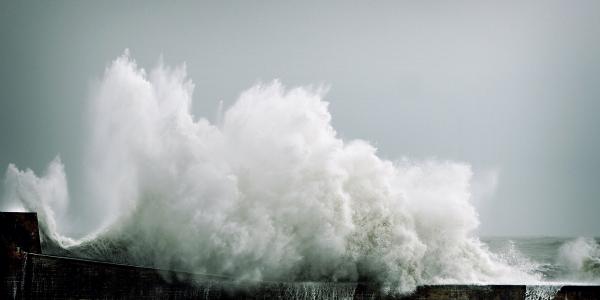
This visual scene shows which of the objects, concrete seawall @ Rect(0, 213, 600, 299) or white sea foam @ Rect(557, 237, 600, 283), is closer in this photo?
concrete seawall @ Rect(0, 213, 600, 299)

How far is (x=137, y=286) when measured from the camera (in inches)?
435

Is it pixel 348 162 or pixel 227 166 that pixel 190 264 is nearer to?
pixel 227 166

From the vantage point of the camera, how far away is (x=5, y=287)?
403 inches

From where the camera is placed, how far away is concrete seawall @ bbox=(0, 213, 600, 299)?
10367 mm

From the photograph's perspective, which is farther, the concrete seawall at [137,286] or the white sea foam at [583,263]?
the white sea foam at [583,263]

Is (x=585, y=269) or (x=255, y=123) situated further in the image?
(x=585, y=269)

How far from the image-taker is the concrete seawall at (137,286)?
10.4m

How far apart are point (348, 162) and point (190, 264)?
4228 mm

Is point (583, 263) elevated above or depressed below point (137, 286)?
above

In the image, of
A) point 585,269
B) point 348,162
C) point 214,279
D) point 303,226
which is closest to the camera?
point 214,279

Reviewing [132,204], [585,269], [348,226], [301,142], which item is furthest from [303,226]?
[585,269]

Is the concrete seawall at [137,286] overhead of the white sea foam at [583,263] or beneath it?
beneath

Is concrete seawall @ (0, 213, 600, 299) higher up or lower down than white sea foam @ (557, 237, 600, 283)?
lower down

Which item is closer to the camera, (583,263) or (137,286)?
(137,286)
